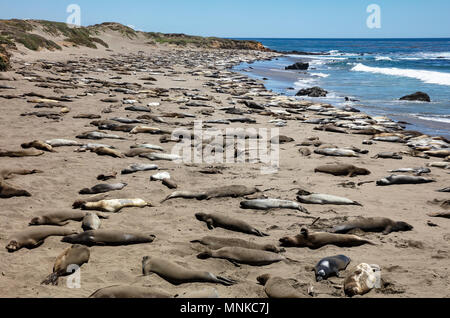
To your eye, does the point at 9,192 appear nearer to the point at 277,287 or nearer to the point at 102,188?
the point at 102,188

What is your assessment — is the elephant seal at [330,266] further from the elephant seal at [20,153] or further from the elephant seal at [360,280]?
the elephant seal at [20,153]

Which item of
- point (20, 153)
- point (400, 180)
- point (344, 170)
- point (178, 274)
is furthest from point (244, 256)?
point (20, 153)

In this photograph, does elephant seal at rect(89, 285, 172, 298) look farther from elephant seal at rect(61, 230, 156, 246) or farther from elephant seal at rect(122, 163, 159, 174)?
elephant seal at rect(122, 163, 159, 174)

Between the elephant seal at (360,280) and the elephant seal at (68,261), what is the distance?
2.50 metres

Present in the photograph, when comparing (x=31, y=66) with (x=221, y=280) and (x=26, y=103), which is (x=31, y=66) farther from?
(x=221, y=280)

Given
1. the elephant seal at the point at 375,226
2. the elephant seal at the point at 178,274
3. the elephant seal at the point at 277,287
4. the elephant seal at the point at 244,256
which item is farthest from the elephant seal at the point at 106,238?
the elephant seal at the point at 375,226

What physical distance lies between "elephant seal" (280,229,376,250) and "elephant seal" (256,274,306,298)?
77 cm

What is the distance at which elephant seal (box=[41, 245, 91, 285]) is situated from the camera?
11.5 ft

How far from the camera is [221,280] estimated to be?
3.61 m

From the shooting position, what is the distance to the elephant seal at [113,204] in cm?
512

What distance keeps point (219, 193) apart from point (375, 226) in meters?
2.21

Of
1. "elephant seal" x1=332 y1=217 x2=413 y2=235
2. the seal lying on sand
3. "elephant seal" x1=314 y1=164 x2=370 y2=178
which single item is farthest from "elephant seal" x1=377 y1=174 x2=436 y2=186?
the seal lying on sand
